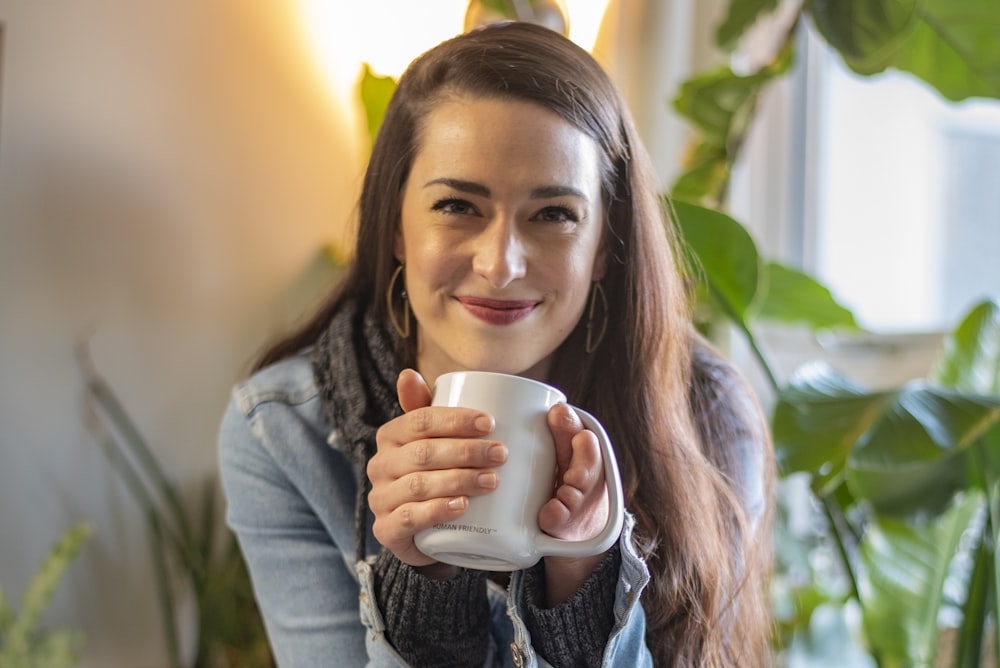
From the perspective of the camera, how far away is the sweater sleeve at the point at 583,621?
701 mm

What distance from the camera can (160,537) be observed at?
135cm

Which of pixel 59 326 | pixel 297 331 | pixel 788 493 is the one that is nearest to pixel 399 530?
pixel 297 331

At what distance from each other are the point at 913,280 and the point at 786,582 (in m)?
0.60

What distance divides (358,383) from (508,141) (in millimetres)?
273

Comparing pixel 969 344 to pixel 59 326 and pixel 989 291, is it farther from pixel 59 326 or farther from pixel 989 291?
pixel 59 326

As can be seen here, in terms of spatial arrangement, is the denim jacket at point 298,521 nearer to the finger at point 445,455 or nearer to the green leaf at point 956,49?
the finger at point 445,455

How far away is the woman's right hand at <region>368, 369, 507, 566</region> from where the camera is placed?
1.90 feet

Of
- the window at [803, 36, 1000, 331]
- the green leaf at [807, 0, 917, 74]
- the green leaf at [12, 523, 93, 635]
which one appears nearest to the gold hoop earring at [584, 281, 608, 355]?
the green leaf at [807, 0, 917, 74]

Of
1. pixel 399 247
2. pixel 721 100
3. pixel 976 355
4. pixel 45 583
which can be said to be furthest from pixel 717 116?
pixel 45 583

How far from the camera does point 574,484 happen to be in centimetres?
62

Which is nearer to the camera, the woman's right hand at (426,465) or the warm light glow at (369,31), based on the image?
the woman's right hand at (426,465)

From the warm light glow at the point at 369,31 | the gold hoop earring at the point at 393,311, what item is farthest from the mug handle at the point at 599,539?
the warm light glow at the point at 369,31

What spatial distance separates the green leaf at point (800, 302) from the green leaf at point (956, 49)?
0.28 meters

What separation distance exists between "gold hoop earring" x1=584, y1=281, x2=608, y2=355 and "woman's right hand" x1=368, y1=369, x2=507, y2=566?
27 cm
